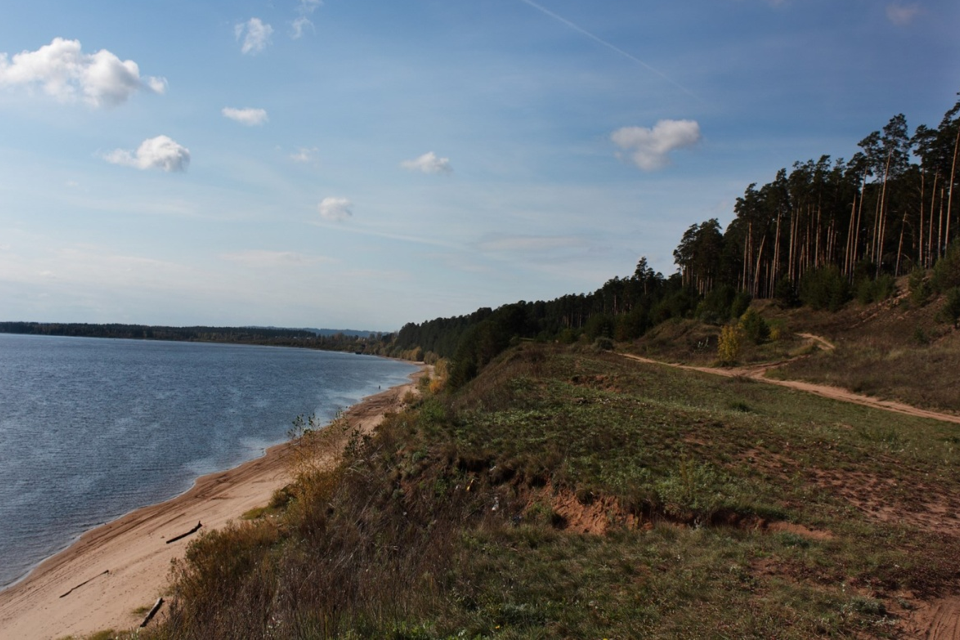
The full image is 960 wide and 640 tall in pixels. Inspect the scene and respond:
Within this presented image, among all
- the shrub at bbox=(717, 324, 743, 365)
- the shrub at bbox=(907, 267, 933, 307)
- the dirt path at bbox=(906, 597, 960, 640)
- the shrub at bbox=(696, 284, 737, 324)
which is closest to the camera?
the dirt path at bbox=(906, 597, 960, 640)

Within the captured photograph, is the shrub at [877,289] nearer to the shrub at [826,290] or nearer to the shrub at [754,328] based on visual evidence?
the shrub at [826,290]

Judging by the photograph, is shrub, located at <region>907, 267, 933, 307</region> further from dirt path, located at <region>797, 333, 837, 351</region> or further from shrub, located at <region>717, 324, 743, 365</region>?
shrub, located at <region>717, 324, 743, 365</region>

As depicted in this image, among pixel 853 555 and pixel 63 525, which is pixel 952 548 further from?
pixel 63 525

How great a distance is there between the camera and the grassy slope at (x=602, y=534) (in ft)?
21.3

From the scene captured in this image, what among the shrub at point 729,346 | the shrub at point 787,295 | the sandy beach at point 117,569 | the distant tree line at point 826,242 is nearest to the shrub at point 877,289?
the distant tree line at point 826,242

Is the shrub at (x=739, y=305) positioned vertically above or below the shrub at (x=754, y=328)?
above

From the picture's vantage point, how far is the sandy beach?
44.7 ft

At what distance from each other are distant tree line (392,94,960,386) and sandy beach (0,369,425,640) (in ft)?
→ 95.4

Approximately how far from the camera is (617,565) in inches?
310

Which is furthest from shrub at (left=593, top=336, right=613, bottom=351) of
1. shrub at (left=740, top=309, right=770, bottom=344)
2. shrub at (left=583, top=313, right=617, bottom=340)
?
shrub at (left=740, top=309, right=770, bottom=344)

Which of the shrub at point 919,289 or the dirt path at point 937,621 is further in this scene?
the shrub at point 919,289

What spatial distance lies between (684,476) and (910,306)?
127 ft

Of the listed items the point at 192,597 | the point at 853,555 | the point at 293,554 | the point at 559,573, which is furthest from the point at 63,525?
the point at 853,555

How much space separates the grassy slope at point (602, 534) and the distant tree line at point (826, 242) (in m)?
28.6
